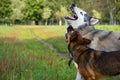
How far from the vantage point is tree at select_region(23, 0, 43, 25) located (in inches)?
4001

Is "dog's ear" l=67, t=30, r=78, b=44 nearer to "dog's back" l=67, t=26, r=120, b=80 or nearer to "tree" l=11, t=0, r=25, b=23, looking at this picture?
A: "dog's back" l=67, t=26, r=120, b=80

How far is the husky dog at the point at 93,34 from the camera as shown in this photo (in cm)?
897

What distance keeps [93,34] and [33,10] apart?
94.9 m

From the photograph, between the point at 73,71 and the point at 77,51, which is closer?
the point at 77,51

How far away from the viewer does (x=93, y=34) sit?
9.36 metres

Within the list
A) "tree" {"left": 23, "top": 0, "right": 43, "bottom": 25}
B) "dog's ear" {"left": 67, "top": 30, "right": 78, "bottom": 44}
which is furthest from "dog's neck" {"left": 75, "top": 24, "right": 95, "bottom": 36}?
"tree" {"left": 23, "top": 0, "right": 43, "bottom": 25}

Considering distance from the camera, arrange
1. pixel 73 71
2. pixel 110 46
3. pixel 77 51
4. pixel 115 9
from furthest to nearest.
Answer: pixel 115 9, pixel 73 71, pixel 110 46, pixel 77 51

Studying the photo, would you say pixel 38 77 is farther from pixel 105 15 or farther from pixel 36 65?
pixel 105 15

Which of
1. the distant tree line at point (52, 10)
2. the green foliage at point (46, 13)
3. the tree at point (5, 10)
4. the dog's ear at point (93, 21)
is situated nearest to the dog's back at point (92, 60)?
the dog's ear at point (93, 21)

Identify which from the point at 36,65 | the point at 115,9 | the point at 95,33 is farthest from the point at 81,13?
the point at 115,9

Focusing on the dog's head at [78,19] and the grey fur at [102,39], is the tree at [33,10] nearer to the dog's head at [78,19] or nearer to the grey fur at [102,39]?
the dog's head at [78,19]

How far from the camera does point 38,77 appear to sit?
31.3 ft

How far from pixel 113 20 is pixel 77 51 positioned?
8612 cm

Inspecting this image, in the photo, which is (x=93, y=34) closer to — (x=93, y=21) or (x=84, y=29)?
(x=84, y=29)
